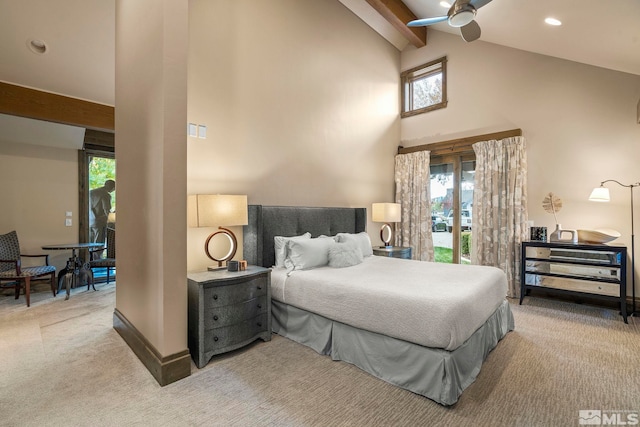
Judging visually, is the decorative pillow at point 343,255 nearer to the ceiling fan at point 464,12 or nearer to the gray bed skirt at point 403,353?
the gray bed skirt at point 403,353

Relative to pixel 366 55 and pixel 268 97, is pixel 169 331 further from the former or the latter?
pixel 366 55

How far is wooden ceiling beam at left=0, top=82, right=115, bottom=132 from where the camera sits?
156 inches

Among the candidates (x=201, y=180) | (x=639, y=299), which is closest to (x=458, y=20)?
(x=201, y=180)

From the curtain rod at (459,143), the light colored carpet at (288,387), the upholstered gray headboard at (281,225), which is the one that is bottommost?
the light colored carpet at (288,387)

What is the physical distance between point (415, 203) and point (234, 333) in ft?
13.2

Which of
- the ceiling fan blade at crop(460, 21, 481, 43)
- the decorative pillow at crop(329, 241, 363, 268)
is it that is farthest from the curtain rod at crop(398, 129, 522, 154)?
the decorative pillow at crop(329, 241, 363, 268)

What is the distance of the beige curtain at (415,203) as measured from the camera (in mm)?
5398

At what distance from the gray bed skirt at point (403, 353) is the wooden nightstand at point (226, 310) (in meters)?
0.30

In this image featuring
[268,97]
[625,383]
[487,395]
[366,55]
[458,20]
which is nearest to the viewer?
[487,395]

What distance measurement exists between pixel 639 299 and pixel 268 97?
521 centimetres

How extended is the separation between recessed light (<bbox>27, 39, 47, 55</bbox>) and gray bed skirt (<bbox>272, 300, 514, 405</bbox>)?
13.9 feet

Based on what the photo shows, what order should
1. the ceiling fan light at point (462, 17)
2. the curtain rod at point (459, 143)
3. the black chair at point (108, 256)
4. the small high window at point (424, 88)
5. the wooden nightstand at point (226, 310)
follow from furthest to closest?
the small high window at point (424, 88) < the black chair at point (108, 256) < the curtain rod at point (459, 143) < the ceiling fan light at point (462, 17) < the wooden nightstand at point (226, 310)

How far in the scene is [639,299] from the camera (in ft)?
12.3

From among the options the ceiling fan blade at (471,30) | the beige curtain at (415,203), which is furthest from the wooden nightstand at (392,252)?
the ceiling fan blade at (471,30)
